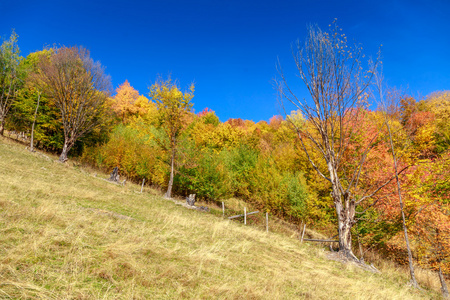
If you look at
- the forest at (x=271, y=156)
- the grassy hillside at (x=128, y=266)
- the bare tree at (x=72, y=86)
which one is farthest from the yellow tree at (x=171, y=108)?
the grassy hillside at (x=128, y=266)

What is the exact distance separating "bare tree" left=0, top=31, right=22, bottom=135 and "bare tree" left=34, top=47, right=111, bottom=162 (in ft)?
18.3

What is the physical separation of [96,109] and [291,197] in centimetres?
2547

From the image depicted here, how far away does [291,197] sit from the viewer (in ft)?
74.7

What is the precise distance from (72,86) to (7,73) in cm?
1258

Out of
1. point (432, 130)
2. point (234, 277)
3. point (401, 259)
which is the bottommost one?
point (401, 259)

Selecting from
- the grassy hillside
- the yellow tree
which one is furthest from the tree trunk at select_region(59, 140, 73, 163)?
the grassy hillside

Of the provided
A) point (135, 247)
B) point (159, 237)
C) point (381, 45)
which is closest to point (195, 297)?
point (135, 247)

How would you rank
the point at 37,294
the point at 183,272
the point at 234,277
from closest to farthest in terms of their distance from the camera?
the point at 37,294, the point at 183,272, the point at 234,277

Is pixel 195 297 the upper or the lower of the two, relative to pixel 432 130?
Result: lower

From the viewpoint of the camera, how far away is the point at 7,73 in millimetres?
28719

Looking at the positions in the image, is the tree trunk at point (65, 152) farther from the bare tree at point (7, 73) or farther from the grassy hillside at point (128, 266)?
the grassy hillside at point (128, 266)

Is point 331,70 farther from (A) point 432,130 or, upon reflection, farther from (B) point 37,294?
(A) point 432,130

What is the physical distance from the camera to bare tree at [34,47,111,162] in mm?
24641

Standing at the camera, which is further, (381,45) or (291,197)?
(291,197)
